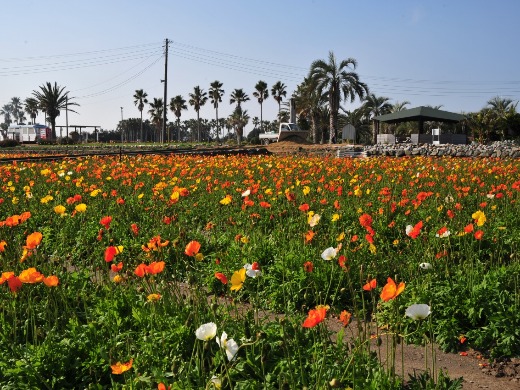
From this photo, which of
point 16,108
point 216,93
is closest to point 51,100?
point 216,93

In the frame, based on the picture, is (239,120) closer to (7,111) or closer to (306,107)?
(306,107)

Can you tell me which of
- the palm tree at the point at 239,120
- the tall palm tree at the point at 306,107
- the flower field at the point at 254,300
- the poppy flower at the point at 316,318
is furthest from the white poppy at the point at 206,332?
the palm tree at the point at 239,120

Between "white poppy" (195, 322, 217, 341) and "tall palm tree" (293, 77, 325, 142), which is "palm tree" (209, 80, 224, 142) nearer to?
"tall palm tree" (293, 77, 325, 142)

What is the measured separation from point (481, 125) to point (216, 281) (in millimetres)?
47503

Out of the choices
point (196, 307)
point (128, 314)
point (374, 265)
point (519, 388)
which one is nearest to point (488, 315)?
point (519, 388)

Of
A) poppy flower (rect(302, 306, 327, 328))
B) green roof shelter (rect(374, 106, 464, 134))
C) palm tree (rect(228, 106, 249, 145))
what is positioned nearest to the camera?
poppy flower (rect(302, 306, 327, 328))

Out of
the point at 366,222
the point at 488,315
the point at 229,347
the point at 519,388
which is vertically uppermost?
the point at 366,222

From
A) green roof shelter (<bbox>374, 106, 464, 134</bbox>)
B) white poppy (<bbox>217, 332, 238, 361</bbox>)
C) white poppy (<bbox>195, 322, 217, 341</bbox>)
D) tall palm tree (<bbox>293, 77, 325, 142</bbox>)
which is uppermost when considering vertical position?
tall palm tree (<bbox>293, 77, 325, 142</bbox>)

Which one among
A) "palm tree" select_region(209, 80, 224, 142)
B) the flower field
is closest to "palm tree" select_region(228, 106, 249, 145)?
"palm tree" select_region(209, 80, 224, 142)

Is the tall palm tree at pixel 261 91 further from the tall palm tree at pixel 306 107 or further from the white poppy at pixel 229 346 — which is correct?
the white poppy at pixel 229 346

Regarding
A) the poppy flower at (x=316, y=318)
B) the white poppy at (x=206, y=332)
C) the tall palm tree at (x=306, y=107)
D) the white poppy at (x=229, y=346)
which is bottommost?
the white poppy at (x=229, y=346)

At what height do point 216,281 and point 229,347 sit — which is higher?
point 229,347

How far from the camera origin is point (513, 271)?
4012 millimetres

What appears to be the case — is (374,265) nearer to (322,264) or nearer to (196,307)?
(322,264)
